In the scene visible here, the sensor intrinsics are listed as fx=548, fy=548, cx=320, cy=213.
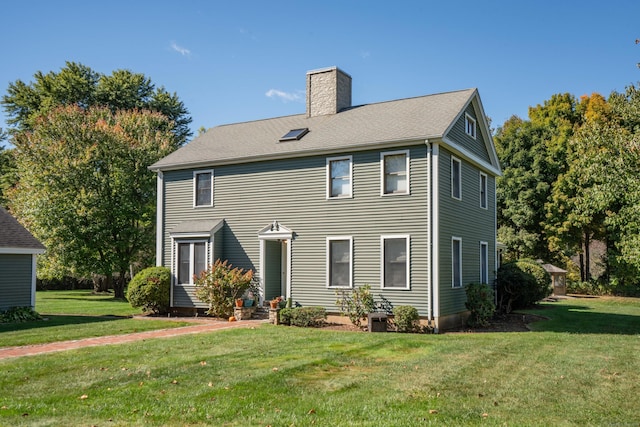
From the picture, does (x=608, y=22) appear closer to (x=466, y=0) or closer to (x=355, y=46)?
(x=466, y=0)

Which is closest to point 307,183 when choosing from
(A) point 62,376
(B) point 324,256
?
(B) point 324,256

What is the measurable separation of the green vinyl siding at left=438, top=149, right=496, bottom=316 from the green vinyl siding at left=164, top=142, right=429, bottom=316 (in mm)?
705

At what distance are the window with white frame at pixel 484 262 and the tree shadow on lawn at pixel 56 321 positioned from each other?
12.3m

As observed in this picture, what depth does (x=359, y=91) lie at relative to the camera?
21250mm

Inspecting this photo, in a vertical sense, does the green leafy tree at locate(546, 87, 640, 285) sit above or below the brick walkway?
above

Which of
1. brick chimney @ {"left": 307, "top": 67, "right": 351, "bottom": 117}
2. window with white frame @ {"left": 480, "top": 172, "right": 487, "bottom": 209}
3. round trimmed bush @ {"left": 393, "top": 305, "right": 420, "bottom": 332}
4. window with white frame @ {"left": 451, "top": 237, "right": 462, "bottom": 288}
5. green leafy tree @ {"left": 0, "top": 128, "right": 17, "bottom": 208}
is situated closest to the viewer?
round trimmed bush @ {"left": 393, "top": 305, "right": 420, "bottom": 332}

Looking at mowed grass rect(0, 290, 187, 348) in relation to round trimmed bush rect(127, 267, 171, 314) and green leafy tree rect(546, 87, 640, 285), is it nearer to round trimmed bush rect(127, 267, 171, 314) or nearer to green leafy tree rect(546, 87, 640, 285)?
round trimmed bush rect(127, 267, 171, 314)

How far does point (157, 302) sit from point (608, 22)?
17487 mm

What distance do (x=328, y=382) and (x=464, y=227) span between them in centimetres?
1054

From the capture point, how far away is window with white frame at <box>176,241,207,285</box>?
18.5 meters

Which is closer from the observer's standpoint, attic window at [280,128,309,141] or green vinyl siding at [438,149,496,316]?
green vinyl siding at [438,149,496,316]

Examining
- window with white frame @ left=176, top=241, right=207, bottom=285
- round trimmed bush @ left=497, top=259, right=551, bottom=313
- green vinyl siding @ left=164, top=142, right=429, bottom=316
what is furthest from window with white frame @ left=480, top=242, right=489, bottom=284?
window with white frame @ left=176, top=241, right=207, bottom=285

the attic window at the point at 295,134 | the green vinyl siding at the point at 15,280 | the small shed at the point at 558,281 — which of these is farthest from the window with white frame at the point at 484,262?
the green vinyl siding at the point at 15,280

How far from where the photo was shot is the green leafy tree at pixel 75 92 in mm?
40406
